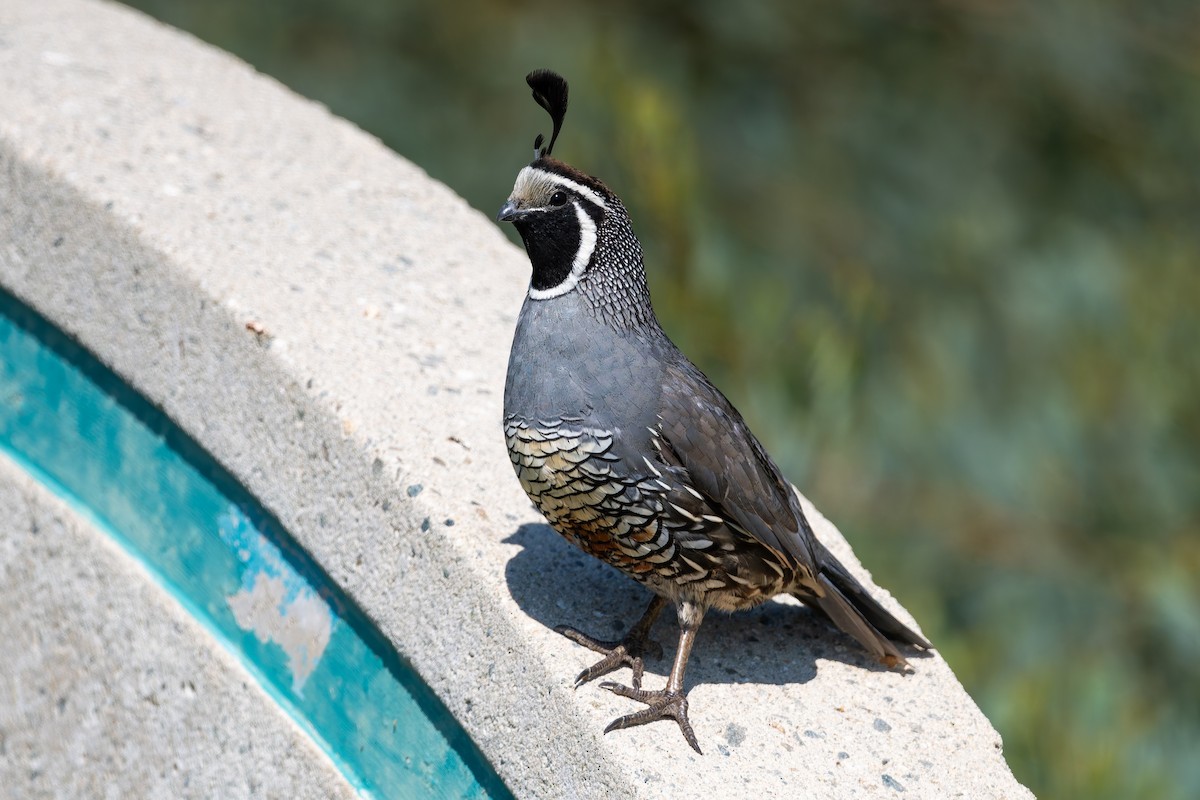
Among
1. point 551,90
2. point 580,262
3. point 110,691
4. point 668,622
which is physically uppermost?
point 551,90

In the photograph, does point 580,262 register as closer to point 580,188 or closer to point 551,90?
point 580,188

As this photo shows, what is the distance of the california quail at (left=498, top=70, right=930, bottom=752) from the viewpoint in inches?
82.3

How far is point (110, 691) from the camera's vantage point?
2.68 m

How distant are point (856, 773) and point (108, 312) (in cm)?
149

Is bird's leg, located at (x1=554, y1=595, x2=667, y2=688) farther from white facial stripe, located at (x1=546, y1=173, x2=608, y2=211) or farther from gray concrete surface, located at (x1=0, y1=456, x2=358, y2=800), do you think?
white facial stripe, located at (x1=546, y1=173, x2=608, y2=211)

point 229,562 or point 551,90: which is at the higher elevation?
point 551,90

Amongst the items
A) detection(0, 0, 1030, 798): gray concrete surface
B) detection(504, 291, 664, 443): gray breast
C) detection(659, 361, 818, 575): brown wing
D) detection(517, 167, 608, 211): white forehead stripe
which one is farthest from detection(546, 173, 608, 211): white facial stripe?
detection(0, 0, 1030, 798): gray concrete surface

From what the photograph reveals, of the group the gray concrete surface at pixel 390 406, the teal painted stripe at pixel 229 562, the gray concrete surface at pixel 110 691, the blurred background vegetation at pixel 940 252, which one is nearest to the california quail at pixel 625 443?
the gray concrete surface at pixel 390 406

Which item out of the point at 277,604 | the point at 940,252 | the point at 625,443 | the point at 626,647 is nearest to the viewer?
the point at 625,443

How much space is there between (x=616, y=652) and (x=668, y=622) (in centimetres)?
23

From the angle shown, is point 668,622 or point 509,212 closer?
point 509,212

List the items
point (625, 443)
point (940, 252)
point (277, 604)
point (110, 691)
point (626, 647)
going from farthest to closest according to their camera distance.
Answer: point (940, 252), point (110, 691), point (277, 604), point (626, 647), point (625, 443)

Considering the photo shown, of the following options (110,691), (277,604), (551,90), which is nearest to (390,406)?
(277,604)

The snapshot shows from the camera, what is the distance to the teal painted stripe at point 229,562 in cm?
236
